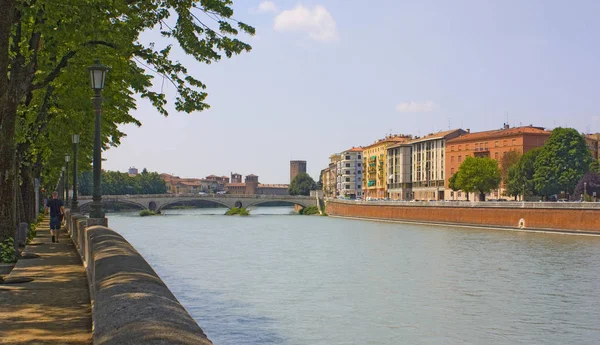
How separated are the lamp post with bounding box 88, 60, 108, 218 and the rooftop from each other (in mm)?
91885

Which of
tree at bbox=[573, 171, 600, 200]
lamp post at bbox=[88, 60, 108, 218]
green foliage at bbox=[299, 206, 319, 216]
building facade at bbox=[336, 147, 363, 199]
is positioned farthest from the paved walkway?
building facade at bbox=[336, 147, 363, 199]

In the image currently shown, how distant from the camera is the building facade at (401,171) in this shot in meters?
132

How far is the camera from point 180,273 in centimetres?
3108

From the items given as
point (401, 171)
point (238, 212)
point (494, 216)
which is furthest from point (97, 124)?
point (401, 171)

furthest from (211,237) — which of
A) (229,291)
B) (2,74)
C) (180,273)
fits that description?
(2,74)

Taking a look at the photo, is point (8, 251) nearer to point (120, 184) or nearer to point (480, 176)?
point (480, 176)

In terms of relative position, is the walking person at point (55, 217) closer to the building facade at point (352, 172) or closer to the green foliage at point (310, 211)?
the green foliage at point (310, 211)

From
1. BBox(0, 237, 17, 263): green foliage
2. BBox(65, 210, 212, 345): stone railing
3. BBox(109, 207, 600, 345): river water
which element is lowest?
BBox(109, 207, 600, 345): river water

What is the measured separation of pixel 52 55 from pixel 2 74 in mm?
4175

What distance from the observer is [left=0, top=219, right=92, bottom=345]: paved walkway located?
25.2 ft

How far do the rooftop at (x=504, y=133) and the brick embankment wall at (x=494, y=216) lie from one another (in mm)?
23121

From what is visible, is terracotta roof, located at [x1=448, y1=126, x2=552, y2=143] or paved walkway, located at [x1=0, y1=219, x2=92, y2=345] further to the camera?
terracotta roof, located at [x1=448, y1=126, x2=552, y2=143]

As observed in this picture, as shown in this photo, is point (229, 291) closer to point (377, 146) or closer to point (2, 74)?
point (2, 74)

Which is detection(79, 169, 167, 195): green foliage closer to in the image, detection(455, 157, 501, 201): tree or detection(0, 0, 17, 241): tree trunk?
detection(455, 157, 501, 201): tree
